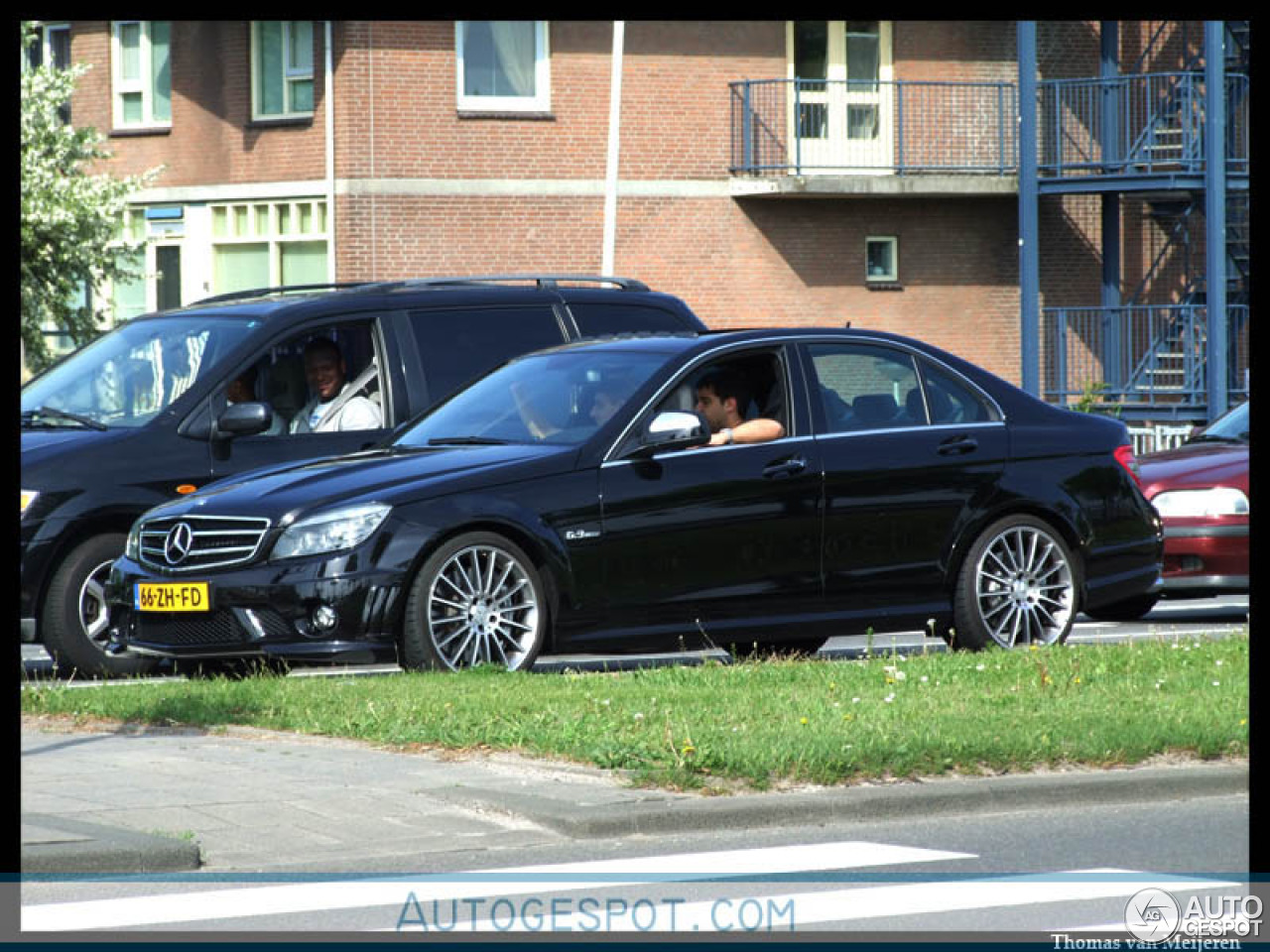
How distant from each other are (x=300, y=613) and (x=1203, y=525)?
22.7ft

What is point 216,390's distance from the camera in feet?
42.5

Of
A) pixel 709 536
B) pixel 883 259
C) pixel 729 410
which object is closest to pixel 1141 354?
pixel 883 259

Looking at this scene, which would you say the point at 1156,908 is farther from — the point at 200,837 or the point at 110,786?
the point at 110,786

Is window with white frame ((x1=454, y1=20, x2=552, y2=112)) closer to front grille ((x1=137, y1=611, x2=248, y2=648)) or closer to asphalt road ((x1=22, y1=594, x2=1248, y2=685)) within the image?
asphalt road ((x1=22, y1=594, x2=1248, y2=685))

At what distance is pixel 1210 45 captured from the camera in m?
33.1

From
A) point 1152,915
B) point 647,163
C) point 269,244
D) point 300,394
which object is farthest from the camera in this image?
point 647,163

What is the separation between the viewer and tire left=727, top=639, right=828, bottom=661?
40.9ft

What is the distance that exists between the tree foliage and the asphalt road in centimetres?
1612

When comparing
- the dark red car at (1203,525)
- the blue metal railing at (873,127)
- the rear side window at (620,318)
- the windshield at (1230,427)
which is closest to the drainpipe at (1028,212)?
the blue metal railing at (873,127)

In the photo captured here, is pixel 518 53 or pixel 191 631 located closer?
pixel 191 631

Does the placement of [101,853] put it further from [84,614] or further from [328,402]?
[328,402]

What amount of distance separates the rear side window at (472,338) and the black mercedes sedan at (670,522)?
4.05ft

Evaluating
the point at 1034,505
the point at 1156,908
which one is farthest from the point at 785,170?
the point at 1156,908

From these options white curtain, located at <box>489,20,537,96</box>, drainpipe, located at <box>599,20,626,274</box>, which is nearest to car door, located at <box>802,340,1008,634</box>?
drainpipe, located at <box>599,20,626,274</box>
